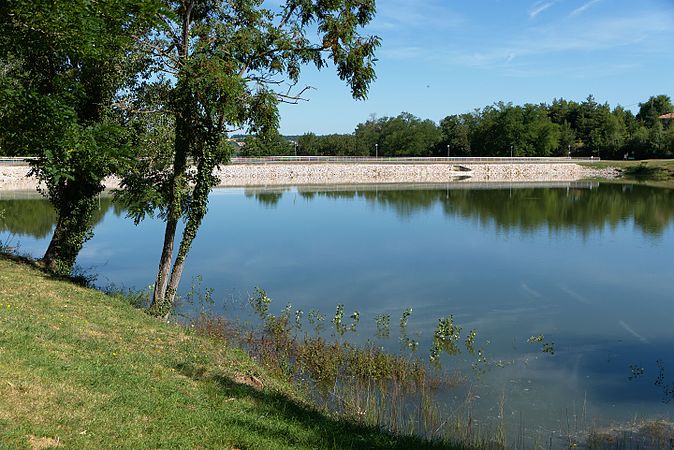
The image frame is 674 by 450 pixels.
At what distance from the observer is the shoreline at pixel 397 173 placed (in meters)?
86.0

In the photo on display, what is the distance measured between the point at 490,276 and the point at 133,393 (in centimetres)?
1810

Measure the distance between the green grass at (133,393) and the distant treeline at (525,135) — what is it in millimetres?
99980

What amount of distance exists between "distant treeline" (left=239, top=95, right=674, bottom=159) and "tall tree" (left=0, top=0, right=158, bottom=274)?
304 feet

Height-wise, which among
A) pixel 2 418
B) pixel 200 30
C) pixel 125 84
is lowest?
pixel 2 418

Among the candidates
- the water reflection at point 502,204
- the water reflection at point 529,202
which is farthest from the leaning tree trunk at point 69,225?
the water reflection at point 529,202

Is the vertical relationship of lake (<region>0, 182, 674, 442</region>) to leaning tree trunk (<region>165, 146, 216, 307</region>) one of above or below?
below

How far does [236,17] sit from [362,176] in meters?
77.1

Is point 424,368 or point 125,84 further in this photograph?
point 125,84

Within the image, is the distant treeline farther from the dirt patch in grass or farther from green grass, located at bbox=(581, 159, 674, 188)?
the dirt patch in grass

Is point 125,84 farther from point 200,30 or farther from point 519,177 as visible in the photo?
point 519,177

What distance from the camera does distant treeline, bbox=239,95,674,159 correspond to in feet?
395

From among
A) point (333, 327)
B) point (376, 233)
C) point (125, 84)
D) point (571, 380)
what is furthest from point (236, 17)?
point (376, 233)

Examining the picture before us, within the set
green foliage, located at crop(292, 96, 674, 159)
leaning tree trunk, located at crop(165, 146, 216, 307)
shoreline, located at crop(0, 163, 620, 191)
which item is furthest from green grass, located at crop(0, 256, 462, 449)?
green foliage, located at crop(292, 96, 674, 159)

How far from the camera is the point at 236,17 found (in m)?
15.6
